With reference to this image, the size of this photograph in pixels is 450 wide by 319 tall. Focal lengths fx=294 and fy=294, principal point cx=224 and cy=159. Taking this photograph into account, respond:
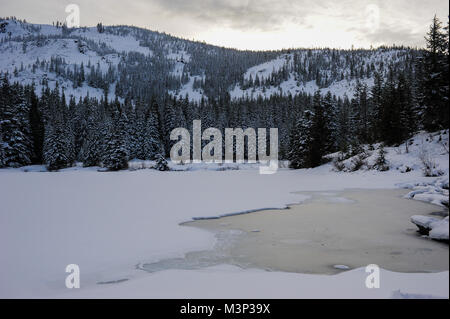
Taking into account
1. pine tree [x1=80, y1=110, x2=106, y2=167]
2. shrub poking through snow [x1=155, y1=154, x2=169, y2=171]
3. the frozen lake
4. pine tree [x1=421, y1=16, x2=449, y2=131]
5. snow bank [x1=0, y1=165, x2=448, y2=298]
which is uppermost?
pine tree [x1=421, y1=16, x2=449, y2=131]

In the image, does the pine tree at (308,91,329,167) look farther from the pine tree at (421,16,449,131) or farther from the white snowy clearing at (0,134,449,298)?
the white snowy clearing at (0,134,449,298)

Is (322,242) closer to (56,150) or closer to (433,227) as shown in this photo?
(433,227)

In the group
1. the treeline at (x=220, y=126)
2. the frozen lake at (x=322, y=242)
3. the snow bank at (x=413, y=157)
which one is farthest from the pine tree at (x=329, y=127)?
the frozen lake at (x=322, y=242)

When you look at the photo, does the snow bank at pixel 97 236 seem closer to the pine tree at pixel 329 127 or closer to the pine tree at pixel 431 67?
the pine tree at pixel 431 67

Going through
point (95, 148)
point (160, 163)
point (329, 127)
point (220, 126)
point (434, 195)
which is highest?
point (220, 126)

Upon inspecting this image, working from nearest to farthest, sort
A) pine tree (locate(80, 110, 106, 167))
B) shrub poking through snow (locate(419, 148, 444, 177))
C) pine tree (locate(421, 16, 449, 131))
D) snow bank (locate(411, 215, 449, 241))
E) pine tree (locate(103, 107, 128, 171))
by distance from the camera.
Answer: snow bank (locate(411, 215, 449, 241)) < shrub poking through snow (locate(419, 148, 444, 177)) < pine tree (locate(421, 16, 449, 131)) < pine tree (locate(103, 107, 128, 171)) < pine tree (locate(80, 110, 106, 167))

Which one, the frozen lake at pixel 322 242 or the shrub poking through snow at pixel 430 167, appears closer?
the frozen lake at pixel 322 242

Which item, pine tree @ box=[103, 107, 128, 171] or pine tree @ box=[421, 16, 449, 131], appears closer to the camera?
pine tree @ box=[421, 16, 449, 131]

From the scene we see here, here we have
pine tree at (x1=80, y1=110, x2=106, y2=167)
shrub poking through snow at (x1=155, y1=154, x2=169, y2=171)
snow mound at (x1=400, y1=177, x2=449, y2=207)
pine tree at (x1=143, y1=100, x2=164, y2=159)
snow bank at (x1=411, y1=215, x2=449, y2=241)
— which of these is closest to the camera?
snow bank at (x1=411, y1=215, x2=449, y2=241)

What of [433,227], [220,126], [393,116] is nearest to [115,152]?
[220,126]

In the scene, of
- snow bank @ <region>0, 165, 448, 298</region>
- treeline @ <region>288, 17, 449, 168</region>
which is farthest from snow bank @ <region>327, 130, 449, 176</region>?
snow bank @ <region>0, 165, 448, 298</region>

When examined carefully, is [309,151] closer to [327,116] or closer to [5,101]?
[327,116]

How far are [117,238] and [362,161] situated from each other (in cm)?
2985
